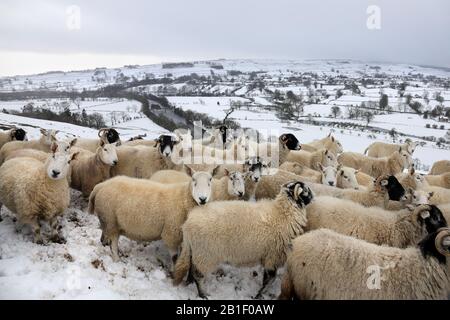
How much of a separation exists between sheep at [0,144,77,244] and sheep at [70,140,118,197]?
6.39 feet

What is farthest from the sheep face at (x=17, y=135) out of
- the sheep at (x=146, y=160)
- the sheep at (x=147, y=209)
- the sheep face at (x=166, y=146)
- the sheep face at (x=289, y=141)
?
the sheep face at (x=289, y=141)

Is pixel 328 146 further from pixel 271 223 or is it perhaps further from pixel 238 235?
pixel 238 235

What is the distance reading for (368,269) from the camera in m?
5.36

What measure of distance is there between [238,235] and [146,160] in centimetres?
574

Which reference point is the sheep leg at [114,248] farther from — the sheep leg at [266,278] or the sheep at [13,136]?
the sheep at [13,136]

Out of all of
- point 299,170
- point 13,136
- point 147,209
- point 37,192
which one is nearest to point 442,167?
point 299,170

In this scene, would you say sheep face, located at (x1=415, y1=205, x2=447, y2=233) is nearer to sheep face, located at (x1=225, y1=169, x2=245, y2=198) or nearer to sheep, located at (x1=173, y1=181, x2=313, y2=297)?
sheep, located at (x1=173, y1=181, x2=313, y2=297)

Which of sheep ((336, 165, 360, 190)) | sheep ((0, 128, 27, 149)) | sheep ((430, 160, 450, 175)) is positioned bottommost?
sheep ((430, 160, 450, 175))

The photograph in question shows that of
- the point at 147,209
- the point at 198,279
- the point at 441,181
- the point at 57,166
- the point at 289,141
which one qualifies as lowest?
the point at 198,279

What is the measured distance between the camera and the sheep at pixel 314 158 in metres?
13.5

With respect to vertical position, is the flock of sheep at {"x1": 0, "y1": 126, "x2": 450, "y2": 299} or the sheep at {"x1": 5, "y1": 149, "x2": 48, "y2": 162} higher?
the sheep at {"x1": 5, "y1": 149, "x2": 48, "y2": 162}

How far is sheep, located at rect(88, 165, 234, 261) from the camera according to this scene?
288 inches

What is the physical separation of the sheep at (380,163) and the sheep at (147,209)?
8.78 meters

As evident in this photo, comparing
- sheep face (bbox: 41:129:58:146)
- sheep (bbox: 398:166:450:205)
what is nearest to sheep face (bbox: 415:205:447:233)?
sheep (bbox: 398:166:450:205)
